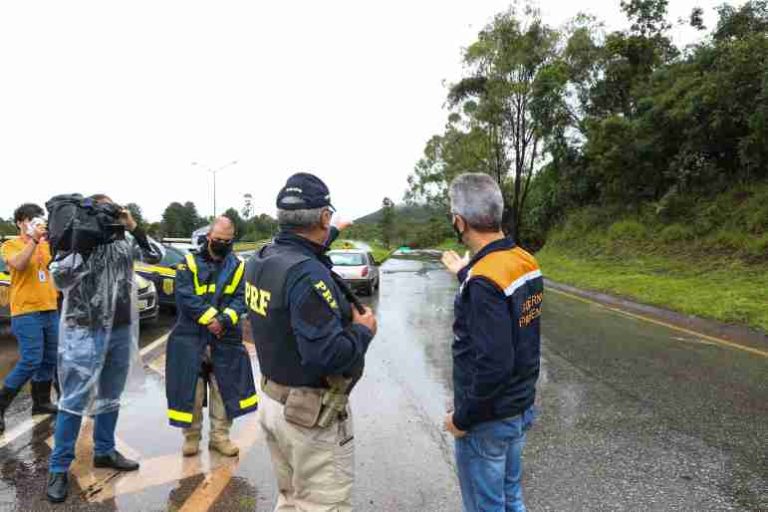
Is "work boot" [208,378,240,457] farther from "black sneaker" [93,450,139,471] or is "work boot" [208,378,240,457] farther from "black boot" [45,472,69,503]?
"black boot" [45,472,69,503]

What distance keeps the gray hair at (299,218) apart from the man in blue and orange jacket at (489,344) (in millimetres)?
611

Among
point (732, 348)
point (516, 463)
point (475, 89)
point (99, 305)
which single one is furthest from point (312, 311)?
point (475, 89)

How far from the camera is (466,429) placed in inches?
96.3

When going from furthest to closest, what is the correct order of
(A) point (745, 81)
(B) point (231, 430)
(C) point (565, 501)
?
(A) point (745, 81) < (B) point (231, 430) < (C) point (565, 501)

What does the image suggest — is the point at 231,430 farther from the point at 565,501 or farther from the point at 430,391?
the point at 565,501

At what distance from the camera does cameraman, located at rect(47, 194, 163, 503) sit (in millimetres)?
3623

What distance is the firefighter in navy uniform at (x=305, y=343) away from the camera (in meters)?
2.29

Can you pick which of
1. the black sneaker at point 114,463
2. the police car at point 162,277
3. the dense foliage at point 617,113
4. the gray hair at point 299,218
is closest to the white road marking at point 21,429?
the black sneaker at point 114,463

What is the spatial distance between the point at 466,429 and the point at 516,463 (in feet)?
1.39

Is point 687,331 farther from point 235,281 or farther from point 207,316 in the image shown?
point 207,316

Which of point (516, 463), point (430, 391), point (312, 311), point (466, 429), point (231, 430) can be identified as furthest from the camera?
point (430, 391)

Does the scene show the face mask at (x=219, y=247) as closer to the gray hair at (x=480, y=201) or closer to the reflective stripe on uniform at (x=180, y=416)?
the reflective stripe on uniform at (x=180, y=416)

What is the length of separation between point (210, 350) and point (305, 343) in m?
2.25

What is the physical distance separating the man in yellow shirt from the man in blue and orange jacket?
3725mm
